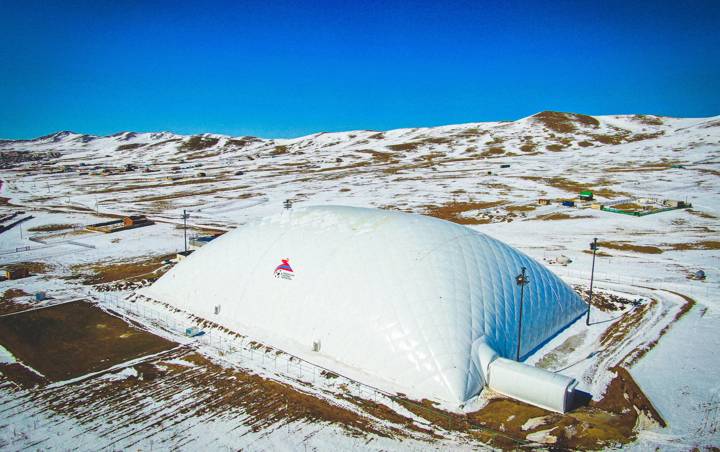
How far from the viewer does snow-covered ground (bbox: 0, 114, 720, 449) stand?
24.9m

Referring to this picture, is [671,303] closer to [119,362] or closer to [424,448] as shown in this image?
[424,448]

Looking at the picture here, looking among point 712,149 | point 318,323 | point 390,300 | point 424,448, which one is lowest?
point 424,448

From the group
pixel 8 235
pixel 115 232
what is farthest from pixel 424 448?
pixel 8 235

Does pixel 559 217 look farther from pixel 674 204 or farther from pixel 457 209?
pixel 674 204

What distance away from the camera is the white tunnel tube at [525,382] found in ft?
67.3

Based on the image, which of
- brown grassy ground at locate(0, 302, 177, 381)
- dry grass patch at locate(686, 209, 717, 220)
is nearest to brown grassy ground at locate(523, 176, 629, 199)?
dry grass patch at locate(686, 209, 717, 220)

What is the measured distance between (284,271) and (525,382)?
619 inches

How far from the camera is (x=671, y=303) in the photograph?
36.3m

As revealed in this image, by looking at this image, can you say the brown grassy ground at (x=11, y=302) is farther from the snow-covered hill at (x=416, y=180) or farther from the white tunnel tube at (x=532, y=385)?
the snow-covered hill at (x=416, y=180)

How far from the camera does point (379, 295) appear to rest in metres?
24.7

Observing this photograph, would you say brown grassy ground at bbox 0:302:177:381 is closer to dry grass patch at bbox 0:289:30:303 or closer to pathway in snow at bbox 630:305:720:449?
dry grass patch at bbox 0:289:30:303

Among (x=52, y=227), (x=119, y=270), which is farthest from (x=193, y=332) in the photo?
(x=52, y=227)

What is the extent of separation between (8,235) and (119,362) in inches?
2247

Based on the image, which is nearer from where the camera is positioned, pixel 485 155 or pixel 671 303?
pixel 671 303
